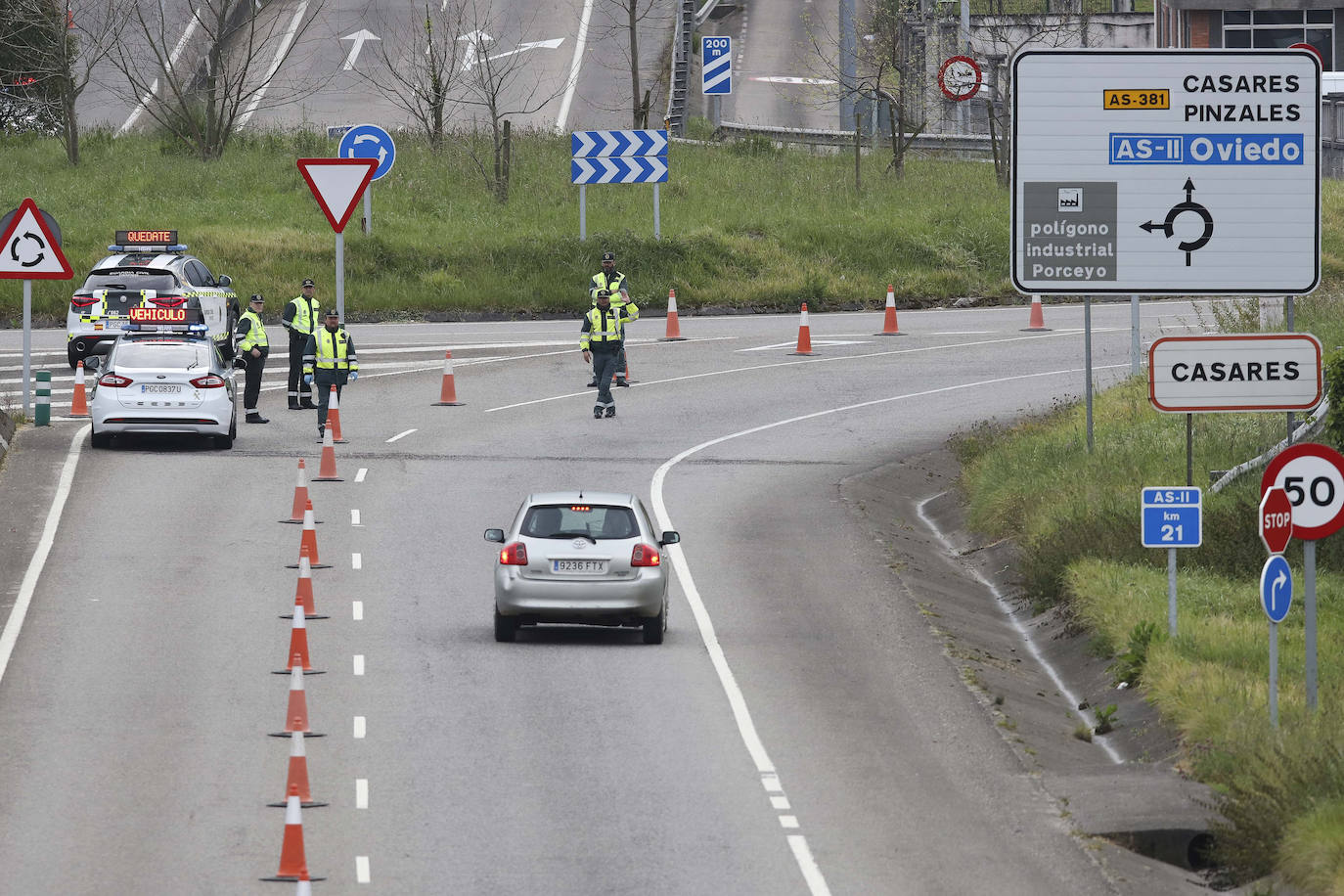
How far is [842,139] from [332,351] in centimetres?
3143

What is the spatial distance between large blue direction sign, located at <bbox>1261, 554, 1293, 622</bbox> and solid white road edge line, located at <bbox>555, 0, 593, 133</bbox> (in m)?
43.2

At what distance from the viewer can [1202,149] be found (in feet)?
70.7

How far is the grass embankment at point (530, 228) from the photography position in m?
40.9

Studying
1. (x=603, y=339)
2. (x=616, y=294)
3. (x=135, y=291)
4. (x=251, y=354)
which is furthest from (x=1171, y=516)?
(x=135, y=291)

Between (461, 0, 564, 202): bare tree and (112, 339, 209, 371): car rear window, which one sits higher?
(461, 0, 564, 202): bare tree

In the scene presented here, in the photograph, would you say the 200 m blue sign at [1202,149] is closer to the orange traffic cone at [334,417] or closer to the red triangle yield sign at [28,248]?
the orange traffic cone at [334,417]

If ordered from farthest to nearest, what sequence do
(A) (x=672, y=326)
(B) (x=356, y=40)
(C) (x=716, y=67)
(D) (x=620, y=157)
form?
(B) (x=356, y=40), (C) (x=716, y=67), (D) (x=620, y=157), (A) (x=672, y=326)

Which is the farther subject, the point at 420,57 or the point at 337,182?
the point at 420,57

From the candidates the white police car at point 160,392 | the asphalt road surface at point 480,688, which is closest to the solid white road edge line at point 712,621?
the asphalt road surface at point 480,688

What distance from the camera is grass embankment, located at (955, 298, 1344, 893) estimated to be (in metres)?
13.0

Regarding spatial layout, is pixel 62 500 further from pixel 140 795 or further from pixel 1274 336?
pixel 1274 336

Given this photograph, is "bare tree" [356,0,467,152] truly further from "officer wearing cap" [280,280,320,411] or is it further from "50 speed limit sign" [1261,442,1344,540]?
"50 speed limit sign" [1261,442,1344,540]

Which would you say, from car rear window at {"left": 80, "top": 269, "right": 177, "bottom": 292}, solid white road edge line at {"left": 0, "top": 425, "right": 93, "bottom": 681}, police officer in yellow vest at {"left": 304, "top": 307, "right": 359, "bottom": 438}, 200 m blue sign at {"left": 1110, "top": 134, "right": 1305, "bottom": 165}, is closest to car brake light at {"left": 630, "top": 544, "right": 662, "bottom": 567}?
solid white road edge line at {"left": 0, "top": 425, "right": 93, "bottom": 681}

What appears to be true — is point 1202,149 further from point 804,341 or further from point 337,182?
point 804,341
